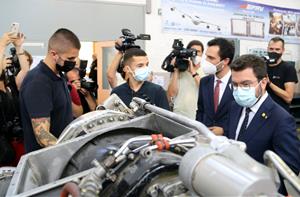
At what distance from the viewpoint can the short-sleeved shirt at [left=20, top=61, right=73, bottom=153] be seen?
1.76 m

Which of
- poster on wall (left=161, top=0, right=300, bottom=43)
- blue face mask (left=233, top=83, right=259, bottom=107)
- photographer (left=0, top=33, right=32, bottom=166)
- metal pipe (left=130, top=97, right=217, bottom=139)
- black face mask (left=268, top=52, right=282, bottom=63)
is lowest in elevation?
photographer (left=0, top=33, right=32, bottom=166)

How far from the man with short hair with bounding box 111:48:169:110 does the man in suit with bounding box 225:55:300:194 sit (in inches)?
28.1

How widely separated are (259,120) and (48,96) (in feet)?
3.47

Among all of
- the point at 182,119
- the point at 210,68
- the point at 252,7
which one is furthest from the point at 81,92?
the point at 252,7

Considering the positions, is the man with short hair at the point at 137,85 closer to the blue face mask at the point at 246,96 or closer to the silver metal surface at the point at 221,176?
the blue face mask at the point at 246,96

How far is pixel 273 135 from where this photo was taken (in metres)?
1.61

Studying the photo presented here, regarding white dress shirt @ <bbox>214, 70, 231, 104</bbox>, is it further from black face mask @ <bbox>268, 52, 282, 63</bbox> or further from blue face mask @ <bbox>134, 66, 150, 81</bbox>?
black face mask @ <bbox>268, 52, 282, 63</bbox>

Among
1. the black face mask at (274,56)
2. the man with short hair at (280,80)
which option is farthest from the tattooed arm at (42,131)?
the black face mask at (274,56)

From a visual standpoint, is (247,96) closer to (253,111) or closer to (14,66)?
(253,111)

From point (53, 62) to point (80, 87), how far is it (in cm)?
123

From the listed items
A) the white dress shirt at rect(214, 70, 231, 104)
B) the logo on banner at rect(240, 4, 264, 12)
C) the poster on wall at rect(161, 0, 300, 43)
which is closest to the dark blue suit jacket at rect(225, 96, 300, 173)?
the white dress shirt at rect(214, 70, 231, 104)

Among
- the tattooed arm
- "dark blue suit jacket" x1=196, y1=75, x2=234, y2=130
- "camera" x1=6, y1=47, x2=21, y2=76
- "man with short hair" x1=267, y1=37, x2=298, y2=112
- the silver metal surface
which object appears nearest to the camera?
the silver metal surface

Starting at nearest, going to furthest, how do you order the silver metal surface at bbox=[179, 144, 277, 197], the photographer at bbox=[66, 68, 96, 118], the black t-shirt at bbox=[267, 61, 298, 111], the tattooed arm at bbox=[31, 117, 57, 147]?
1. the silver metal surface at bbox=[179, 144, 277, 197]
2. the tattooed arm at bbox=[31, 117, 57, 147]
3. the photographer at bbox=[66, 68, 96, 118]
4. the black t-shirt at bbox=[267, 61, 298, 111]

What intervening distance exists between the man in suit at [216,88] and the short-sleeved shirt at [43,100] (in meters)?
0.97
